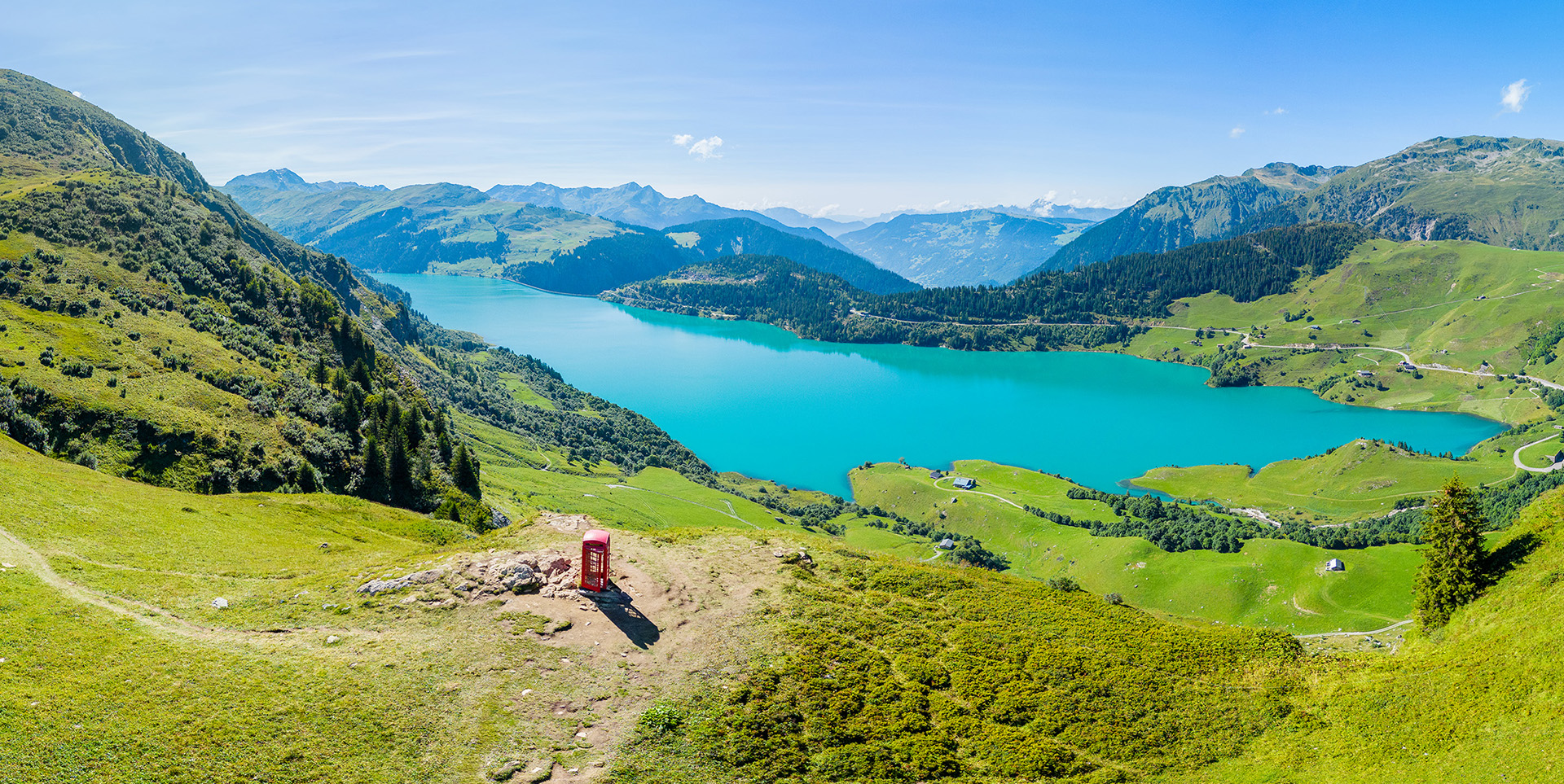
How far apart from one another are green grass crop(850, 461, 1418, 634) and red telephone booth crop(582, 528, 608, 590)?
6548 centimetres

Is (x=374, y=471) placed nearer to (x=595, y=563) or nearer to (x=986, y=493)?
(x=595, y=563)

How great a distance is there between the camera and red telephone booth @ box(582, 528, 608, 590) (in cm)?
3097

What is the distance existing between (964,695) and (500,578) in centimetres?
2145

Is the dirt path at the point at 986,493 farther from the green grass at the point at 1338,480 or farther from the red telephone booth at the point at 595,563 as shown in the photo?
the red telephone booth at the point at 595,563

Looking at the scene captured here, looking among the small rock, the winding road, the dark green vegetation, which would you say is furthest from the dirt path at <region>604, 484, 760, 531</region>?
the winding road

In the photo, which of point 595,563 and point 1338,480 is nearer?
point 595,563

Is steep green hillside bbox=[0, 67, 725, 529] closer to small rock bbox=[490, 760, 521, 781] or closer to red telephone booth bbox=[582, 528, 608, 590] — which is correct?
red telephone booth bbox=[582, 528, 608, 590]

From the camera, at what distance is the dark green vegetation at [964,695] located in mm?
24172

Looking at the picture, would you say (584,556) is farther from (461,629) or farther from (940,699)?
(940,699)

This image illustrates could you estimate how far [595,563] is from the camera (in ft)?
103

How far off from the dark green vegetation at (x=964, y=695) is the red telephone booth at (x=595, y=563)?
820 centimetres

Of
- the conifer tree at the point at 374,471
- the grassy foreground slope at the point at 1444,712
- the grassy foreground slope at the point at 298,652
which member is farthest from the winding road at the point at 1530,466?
the conifer tree at the point at 374,471

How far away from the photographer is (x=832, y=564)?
134 feet

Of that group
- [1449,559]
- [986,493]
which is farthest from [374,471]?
[986,493]
